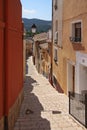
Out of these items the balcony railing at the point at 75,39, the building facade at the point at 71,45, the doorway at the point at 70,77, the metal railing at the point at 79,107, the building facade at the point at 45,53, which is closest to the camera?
the metal railing at the point at 79,107

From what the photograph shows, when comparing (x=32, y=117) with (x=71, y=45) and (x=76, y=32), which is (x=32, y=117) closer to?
(x=71, y=45)

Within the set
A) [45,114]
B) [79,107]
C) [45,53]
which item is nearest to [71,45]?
[45,114]

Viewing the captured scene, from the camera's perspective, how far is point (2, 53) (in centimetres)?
1146

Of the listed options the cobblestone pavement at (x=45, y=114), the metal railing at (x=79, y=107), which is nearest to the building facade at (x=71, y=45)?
the cobblestone pavement at (x=45, y=114)

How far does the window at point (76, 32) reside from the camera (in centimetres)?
1990

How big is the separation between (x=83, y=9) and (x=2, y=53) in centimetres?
763

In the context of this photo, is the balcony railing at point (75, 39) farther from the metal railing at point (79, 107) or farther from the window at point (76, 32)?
the metal railing at point (79, 107)

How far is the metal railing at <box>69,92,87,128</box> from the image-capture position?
13937mm

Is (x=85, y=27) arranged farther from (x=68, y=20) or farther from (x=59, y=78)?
(x=59, y=78)

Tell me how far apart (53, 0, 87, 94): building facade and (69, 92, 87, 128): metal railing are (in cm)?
249

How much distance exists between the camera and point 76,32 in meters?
20.7

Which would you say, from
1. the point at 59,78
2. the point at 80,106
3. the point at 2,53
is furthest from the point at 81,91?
the point at 2,53

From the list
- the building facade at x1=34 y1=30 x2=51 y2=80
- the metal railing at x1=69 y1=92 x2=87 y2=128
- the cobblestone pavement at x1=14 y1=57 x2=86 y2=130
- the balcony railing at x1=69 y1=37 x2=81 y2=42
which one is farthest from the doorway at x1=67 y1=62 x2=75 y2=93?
the building facade at x1=34 y1=30 x2=51 y2=80

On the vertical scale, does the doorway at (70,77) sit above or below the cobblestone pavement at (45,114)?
above
